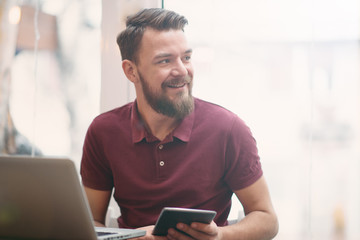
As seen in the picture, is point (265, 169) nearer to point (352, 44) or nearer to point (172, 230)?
point (352, 44)

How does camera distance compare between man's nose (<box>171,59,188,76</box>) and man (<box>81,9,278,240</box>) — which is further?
man's nose (<box>171,59,188,76</box>)

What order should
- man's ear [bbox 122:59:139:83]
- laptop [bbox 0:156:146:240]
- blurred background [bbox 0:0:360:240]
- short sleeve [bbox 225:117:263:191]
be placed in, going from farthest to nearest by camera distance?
blurred background [bbox 0:0:360:240] → man's ear [bbox 122:59:139:83] → short sleeve [bbox 225:117:263:191] → laptop [bbox 0:156:146:240]

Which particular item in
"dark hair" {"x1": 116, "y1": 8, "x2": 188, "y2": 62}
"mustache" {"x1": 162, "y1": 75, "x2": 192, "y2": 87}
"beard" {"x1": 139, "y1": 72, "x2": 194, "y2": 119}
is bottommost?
"beard" {"x1": 139, "y1": 72, "x2": 194, "y2": 119}

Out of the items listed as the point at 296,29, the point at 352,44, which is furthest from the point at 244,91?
the point at 352,44

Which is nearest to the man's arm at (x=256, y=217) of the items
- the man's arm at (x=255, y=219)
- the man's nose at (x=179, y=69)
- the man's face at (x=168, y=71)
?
the man's arm at (x=255, y=219)

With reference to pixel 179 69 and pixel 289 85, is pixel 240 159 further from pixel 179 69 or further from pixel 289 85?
pixel 289 85

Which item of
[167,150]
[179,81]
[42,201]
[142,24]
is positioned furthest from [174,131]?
[42,201]

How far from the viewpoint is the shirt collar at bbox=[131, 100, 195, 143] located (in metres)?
1.60

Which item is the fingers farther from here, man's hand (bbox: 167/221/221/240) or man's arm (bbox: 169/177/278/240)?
man's arm (bbox: 169/177/278/240)

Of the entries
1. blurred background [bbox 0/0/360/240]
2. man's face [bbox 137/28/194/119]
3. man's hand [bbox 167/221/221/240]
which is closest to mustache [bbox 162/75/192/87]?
man's face [bbox 137/28/194/119]

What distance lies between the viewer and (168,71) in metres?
1.68

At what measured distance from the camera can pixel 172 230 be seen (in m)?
1.13

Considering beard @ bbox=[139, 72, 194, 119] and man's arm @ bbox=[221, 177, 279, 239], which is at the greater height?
beard @ bbox=[139, 72, 194, 119]

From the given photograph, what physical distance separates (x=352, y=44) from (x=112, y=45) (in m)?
1.13
